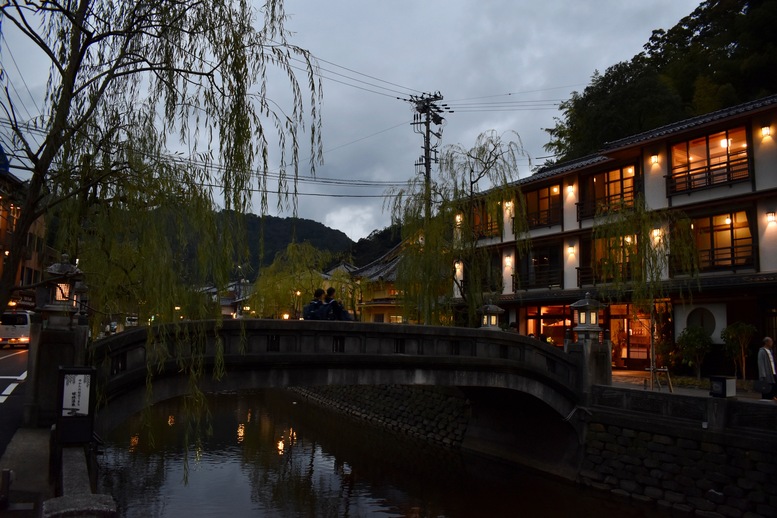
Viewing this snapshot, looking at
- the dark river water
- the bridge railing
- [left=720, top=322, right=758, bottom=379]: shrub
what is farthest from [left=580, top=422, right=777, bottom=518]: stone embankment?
[left=720, top=322, right=758, bottom=379]: shrub

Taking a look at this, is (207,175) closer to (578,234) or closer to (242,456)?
(242,456)

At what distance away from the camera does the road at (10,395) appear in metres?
9.51

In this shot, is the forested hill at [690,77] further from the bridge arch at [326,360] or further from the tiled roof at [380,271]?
the bridge arch at [326,360]

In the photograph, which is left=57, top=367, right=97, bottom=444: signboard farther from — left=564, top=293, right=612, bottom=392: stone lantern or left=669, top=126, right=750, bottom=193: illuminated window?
left=669, top=126, right=750, bottom=193: illuminated window

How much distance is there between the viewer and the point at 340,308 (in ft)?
48.1

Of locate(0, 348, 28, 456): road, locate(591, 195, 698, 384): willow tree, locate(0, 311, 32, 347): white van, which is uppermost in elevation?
locate(591, 195, 698, 384): willow tree

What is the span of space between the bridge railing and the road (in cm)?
186

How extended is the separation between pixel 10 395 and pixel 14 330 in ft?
63.5

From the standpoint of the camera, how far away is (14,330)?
29922 millimetres

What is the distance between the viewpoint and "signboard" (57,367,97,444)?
285 inches

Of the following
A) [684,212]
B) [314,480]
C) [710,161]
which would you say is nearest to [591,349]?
[314,480]

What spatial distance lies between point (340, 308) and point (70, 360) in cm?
672

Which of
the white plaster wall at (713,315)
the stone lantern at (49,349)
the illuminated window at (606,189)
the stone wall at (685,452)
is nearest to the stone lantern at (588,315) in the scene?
the stone wall at (685,452)

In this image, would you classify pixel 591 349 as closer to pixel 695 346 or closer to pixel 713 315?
pixel 695 346
